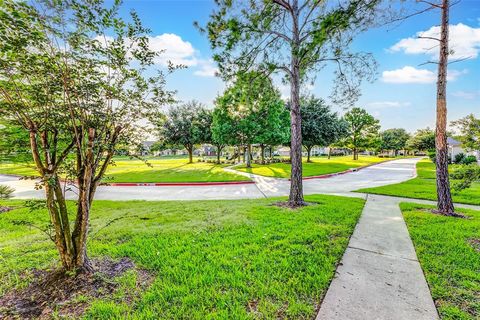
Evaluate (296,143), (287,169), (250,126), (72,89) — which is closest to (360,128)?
(287,169)

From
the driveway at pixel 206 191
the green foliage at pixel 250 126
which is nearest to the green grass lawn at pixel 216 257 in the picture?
the driveway at pixel 206 191

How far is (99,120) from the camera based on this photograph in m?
2.75

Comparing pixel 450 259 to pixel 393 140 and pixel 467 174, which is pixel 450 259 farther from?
pixel 393 140

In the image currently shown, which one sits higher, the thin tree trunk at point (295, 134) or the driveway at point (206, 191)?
the thin tree trunk at point (295, 134)

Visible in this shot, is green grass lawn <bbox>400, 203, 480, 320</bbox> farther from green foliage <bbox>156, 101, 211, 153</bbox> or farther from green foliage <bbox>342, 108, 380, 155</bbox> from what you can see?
green foliage <bbox>342, 108, 380, 155</bbox>

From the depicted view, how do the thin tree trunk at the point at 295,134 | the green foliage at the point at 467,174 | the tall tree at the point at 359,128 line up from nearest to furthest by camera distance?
the green foliage at the point at 467,174, the thin tree trunk at the point at 295,134, the tall tree at the point at 359,128

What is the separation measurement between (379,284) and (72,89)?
15.1 feet

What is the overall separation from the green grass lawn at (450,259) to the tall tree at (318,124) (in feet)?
71.4

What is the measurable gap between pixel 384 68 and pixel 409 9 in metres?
1.53

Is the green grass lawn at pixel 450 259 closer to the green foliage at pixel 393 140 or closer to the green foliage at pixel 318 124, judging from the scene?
the green foliage at pixel 318 124

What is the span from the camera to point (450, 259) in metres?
3.41

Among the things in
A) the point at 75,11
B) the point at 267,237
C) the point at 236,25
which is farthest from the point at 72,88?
the point at 236,25

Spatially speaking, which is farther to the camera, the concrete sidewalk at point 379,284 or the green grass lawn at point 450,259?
the green grass lawn at point 450,259

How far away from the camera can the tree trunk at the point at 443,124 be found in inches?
237
